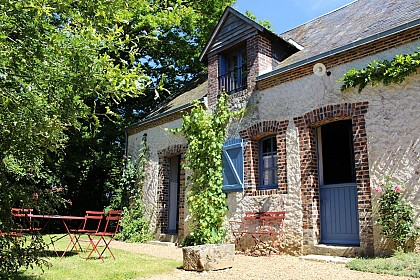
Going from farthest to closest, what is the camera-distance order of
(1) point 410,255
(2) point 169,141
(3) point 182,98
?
(3) point 182,98
(2) point 169,141
(1) point 410,255

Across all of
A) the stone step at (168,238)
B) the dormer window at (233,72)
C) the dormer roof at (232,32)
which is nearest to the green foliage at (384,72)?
the dormer roof at (232,32)

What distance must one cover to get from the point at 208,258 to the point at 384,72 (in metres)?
4.11

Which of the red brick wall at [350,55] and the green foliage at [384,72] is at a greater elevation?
the red brick wall at [350,55]

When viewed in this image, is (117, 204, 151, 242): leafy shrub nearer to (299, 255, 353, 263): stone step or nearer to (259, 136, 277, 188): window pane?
(259, 136, 277, 188): window pane

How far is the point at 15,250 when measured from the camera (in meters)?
3.76

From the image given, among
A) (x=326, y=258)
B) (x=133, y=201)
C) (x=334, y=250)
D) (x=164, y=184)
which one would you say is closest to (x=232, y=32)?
(x=164, y=184)

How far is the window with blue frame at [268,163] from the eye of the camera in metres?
8.01

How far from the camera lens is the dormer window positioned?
902 cm

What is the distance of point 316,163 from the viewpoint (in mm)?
7207

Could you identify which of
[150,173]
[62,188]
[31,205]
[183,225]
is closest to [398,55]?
[31,205]

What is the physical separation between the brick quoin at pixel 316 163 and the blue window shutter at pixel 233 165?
154 cm

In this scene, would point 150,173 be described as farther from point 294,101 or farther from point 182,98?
point 294,101

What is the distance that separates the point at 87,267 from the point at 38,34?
3.79m

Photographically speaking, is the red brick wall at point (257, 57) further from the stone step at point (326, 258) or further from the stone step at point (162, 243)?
the stone step at point (162, 243)
